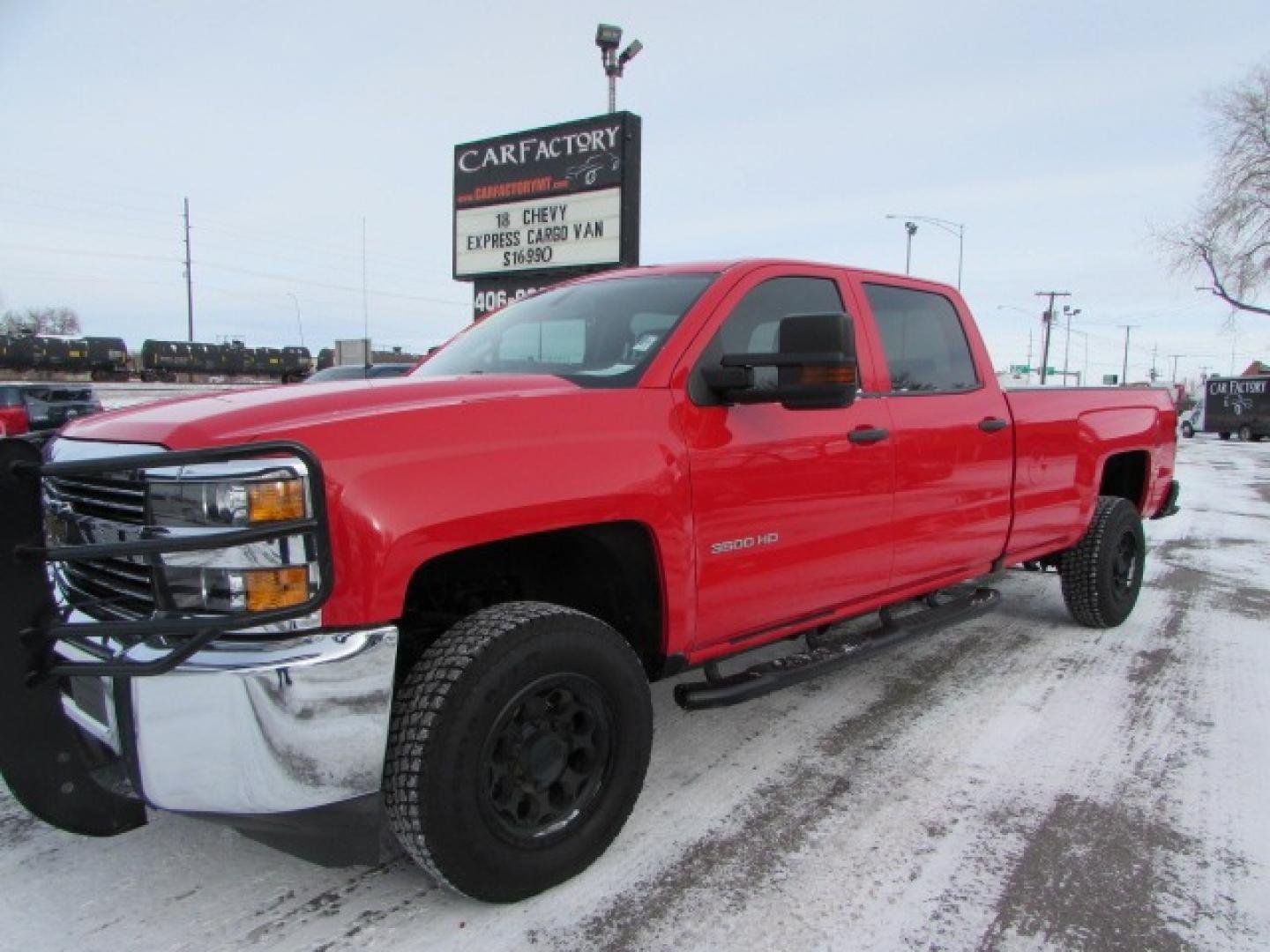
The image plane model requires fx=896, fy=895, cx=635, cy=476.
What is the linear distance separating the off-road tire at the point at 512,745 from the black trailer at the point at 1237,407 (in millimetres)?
39595

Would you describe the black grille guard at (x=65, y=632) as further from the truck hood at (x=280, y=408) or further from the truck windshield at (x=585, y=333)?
the truck windshield at (x=585, y=333)

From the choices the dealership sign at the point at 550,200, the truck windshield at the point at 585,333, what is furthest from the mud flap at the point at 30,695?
the dealership sign at the point at 550,200

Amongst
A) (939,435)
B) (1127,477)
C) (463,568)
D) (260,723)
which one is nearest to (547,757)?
(463,568)

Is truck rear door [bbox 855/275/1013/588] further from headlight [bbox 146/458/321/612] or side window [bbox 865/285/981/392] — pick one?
headlight [bbox 146/458/321/612]

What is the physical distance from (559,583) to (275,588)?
112cm

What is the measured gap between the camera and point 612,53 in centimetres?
1218

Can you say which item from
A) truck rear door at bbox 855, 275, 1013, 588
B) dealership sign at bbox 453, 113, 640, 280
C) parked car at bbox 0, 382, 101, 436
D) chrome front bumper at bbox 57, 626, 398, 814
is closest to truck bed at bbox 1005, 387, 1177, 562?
truck rear door at bbox 855, 275, 1013, 588

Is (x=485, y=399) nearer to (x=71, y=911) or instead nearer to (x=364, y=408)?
(x=364, y=408)

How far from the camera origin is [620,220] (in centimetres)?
1201

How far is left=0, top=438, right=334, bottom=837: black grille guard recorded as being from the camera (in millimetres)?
1998

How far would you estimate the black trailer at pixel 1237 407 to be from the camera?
112 feet

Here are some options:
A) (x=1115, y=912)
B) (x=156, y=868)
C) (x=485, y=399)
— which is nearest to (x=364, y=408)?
(x=485, y=399)

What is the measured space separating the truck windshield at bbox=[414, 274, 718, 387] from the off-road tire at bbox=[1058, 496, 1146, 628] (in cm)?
332

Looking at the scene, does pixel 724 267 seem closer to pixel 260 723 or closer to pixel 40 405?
pixel 260 723
